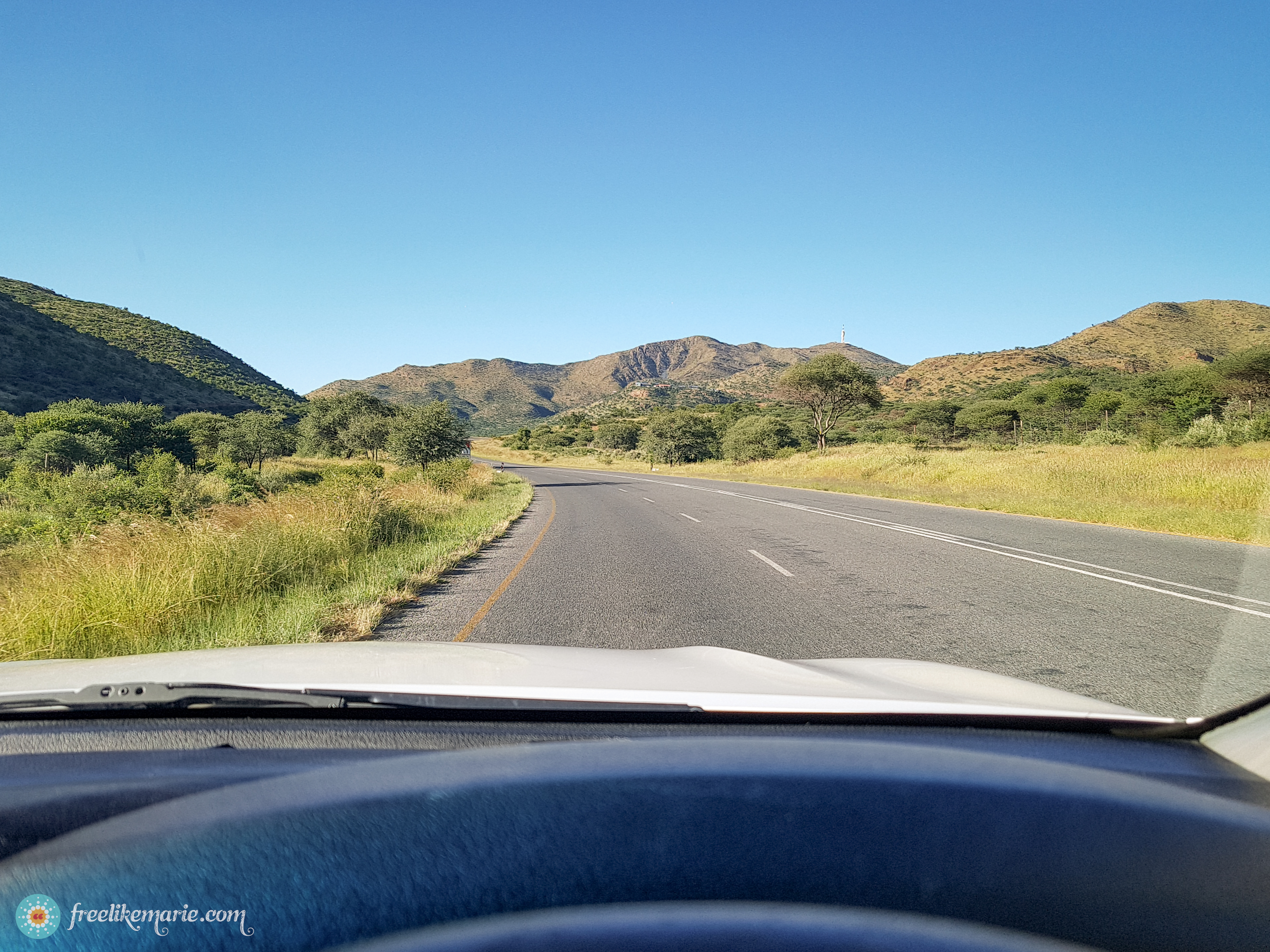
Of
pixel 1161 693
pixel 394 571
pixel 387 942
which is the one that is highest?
pixel 387 942

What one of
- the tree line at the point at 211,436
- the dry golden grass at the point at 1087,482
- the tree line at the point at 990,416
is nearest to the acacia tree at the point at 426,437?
the tree line at the point at 211,436

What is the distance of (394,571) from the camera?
31.3 ft

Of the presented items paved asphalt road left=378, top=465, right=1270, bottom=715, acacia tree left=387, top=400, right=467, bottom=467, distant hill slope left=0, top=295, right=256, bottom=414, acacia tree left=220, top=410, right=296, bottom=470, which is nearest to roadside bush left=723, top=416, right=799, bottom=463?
acacia tree left=387, top=400, right=467, bottom=467

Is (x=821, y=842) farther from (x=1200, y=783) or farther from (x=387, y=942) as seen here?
(x=1200, y=783)

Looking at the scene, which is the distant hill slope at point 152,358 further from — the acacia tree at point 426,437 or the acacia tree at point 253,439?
the acacia tree at point 426,437

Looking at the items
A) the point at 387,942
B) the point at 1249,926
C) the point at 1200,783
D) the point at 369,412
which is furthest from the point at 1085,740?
the point at 369,412

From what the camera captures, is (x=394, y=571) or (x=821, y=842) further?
(x=394, y=571)

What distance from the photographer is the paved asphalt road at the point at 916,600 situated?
547cm

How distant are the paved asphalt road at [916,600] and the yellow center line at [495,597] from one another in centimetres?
9

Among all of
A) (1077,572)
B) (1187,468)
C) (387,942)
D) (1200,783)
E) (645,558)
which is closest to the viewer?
(387,942)

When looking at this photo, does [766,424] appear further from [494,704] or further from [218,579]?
[494,704]

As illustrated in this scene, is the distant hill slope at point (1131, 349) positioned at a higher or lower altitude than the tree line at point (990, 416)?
higher

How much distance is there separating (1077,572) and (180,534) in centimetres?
1112

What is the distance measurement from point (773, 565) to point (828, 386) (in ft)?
166
